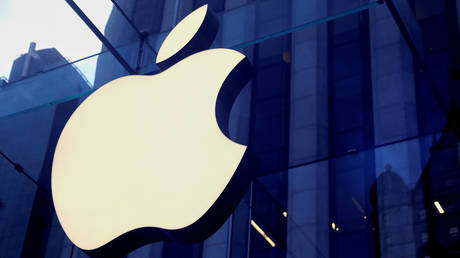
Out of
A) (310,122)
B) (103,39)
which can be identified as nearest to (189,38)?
(103,39)

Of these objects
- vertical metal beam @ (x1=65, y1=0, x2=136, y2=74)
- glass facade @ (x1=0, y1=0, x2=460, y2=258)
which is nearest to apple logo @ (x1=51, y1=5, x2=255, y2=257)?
glass facade @ (x1=0, y1=0, x2=460, y2=258)

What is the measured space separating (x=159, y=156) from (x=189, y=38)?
4.89 feet

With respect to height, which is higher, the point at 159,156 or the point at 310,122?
the point at 310,122

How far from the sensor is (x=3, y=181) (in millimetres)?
13359

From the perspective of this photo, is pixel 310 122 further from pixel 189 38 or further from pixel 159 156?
pixel 159 156

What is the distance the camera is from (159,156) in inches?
233

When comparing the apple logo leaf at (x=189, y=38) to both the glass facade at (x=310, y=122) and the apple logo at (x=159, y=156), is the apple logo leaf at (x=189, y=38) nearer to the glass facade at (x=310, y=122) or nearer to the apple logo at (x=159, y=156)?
the apple logo at (x=159, y=156)

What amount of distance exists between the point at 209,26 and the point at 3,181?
25.6 feet

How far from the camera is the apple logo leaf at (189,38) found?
684 cm

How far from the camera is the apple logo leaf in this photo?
6840 millimetres

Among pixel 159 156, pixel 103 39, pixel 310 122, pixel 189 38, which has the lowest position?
pixel 159 156

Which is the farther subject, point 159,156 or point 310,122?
point 310,122

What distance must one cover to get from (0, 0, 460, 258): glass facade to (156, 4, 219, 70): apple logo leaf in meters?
1.61

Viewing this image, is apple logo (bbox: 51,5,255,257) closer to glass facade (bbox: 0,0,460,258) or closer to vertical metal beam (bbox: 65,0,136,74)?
glass facade (bbox: 0,0,460,258)
